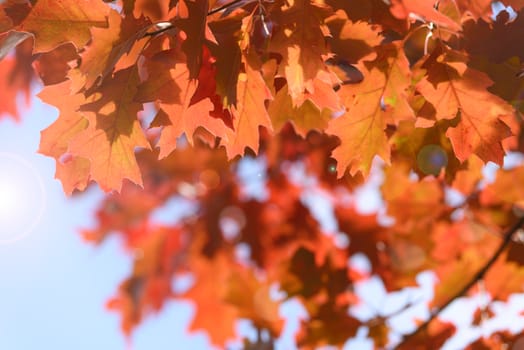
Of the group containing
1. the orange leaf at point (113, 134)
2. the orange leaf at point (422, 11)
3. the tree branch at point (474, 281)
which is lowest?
the tree branch at point (474, 281)

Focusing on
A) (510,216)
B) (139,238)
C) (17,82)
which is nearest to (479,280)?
(510,216)

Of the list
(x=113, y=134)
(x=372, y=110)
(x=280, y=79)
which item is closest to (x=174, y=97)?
(x=113, y=134)

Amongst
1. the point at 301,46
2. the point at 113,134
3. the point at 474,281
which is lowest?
the point at 474,281

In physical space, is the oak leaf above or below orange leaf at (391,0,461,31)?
below

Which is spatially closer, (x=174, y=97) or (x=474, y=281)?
(x=174, y=97)

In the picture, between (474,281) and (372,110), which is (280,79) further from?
(474,281)

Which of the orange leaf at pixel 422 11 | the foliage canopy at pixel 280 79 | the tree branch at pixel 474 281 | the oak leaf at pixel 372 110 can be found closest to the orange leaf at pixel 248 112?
the foliage canopy at pixel 280 79

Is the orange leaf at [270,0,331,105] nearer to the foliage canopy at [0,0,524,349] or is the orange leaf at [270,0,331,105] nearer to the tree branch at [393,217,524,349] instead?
the foliage canopy at [0,0,524,349]

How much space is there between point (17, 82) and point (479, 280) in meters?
2.17

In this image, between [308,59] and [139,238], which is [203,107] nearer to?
[308,59]

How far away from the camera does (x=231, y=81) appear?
1.43 m

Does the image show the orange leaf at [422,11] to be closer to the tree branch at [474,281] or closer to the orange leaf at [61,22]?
the orange leaf at [61,22]

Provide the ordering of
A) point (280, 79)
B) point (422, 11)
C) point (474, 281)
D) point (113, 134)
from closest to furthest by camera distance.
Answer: point (422, 11), point (113, 134), point (280, 79), point (474, 281)

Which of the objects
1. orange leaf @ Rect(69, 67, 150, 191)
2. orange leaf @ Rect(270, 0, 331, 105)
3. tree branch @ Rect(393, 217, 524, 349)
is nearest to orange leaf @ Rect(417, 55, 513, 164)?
orange leaf @ Rect(270, 0, 331, 105)
